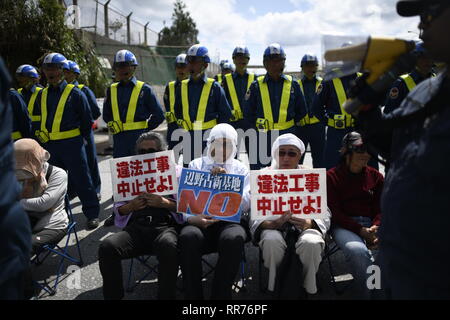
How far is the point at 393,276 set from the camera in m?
1.61

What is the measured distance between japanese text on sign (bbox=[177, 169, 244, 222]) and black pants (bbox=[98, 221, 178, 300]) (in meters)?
0.29

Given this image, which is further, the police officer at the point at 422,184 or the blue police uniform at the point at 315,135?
the blue police uniform at the point at 315,135

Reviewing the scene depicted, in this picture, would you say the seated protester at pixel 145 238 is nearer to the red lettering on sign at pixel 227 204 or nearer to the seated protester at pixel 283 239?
the red lettering on sign at pixel 227 204

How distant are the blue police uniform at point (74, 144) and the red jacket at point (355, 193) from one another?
3.25m

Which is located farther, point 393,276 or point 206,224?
point 206,224

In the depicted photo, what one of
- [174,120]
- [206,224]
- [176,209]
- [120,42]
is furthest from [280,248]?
[120,42]

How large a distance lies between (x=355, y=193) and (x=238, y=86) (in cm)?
390

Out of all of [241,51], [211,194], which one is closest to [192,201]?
[211,194]

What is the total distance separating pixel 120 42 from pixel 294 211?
68.6 ft

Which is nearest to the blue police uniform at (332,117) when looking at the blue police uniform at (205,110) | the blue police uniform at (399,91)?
the blue police uniform at (399,91)

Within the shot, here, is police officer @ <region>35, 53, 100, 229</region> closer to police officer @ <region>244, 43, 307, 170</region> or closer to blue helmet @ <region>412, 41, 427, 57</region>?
police officer @ <region>244, 43, 307, 170</region>

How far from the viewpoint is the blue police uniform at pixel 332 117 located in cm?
484
